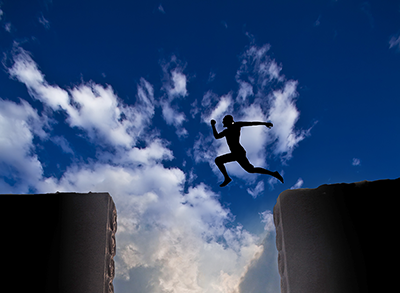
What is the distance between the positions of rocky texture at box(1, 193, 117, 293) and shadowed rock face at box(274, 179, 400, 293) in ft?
7.65

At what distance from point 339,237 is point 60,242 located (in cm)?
354

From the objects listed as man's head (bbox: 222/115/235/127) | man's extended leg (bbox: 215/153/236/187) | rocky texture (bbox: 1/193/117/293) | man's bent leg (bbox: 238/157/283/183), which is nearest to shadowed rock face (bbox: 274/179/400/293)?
man's bent leg (bbox: 238/157/283/183)

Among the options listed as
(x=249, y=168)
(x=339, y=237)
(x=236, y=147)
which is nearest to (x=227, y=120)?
(x=236, y=147)

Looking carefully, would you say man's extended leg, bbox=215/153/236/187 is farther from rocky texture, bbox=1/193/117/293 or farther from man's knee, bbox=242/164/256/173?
rocky texture, bbox=1/193/117/293

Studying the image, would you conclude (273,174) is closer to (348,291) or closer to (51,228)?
(348,291)

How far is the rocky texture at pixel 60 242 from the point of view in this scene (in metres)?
3.16

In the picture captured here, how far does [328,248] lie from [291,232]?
46cm

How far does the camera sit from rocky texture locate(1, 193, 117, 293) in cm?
316

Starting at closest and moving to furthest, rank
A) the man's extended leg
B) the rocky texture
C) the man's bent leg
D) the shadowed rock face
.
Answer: the shadowed rock face
the rocky texture
the man's bent leg
the man's extended leg

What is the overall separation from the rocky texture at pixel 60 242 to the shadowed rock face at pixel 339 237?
7.65ft

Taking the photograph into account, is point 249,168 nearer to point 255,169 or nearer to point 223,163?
point 255,169

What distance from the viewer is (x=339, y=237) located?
312cm

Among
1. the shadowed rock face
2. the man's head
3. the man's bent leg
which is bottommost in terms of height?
the shadowed rock face

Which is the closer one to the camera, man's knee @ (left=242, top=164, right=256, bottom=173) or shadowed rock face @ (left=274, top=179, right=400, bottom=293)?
shadowed rock face @ (left=274, top=179, right=400, bottom=293)
